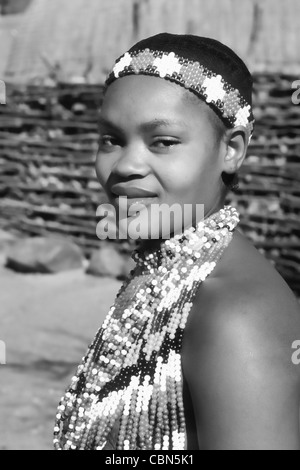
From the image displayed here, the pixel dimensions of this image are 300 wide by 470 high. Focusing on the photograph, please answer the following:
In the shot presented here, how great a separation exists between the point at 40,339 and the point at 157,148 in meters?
4.89

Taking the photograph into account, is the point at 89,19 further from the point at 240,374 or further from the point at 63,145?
the point at 240,374

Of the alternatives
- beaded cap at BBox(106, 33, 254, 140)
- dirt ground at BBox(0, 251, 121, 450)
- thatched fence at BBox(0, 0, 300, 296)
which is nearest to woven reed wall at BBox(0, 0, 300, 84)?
thatched fence at BBox(0, 0, 300, 296)

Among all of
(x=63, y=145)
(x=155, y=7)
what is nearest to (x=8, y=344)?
(x=63, y=145)

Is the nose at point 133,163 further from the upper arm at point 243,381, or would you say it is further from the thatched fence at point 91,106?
the thatched fence at point 91,106

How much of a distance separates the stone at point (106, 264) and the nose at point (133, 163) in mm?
6595

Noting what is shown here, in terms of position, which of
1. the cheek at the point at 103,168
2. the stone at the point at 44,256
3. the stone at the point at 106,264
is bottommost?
the cheek at the point at 103,168

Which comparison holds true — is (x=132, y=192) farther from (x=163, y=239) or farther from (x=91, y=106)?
(x=91, y=106)

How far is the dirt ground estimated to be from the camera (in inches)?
186

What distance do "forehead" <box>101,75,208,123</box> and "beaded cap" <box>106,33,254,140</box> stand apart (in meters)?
0.02

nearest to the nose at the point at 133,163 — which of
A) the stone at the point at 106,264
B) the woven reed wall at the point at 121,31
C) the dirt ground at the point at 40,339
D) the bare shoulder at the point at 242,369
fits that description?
the bare shoulder at the point at 242,369

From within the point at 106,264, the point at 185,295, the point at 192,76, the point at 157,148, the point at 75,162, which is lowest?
the point at 185,295

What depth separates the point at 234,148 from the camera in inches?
68.6

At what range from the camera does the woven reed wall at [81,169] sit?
24.1 feet

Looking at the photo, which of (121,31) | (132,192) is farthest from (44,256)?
(132,192)
